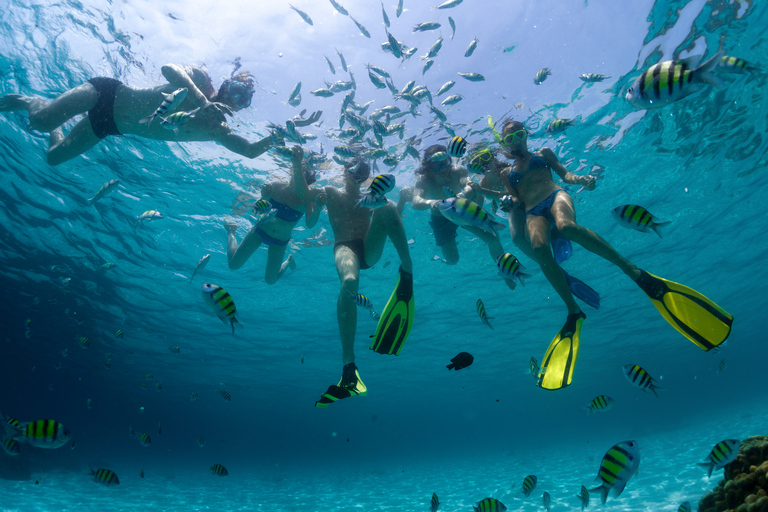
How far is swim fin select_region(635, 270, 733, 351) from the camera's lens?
12.2 feet

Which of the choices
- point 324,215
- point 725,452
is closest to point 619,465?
point 725,452

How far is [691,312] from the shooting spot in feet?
12.8

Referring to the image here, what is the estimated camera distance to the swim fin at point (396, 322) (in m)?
4.64

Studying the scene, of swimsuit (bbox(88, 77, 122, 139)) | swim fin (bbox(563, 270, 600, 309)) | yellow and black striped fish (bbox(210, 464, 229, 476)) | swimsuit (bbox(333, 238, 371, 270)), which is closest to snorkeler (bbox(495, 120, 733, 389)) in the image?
swim fin (bbox(563, 270, 600, 309))

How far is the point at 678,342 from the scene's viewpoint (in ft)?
127

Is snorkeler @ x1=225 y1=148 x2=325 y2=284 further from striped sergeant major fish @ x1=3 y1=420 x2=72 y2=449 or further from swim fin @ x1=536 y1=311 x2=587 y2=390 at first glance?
swim fin @ x1=536 y1=311 x2=587 y2=390

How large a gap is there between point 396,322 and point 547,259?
244cm

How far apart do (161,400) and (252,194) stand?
63994mm

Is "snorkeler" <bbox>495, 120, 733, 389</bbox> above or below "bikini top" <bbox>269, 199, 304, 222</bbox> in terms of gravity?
below

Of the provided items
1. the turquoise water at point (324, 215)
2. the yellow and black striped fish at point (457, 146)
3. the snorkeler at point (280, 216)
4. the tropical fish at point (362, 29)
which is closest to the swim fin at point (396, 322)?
the yellow and black striped fish at point (457, 146)

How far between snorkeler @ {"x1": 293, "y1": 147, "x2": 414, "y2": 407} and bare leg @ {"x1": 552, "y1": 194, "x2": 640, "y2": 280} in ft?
7.92

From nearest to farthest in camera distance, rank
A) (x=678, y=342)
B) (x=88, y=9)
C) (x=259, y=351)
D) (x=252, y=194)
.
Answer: (x=88, y=9) → (x=252, y=194) → (x=259, y=351) → (x=678, y=342)

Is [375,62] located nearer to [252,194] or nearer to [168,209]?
[252,194]

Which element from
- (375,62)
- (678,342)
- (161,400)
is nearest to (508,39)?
(375,62)
